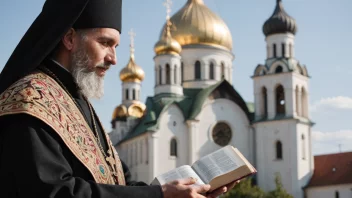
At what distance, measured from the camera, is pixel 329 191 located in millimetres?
33562

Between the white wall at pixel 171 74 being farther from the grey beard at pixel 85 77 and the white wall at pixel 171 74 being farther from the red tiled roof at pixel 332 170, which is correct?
the grey beard at pixel 85 77

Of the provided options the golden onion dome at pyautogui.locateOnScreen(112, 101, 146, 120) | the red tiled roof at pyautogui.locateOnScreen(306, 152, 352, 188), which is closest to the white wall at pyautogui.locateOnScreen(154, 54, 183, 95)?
the golden onion dome at pyautogui.locateOnScreen(112, 101, 146, 120)

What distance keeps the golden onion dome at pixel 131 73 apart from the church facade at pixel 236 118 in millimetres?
6115

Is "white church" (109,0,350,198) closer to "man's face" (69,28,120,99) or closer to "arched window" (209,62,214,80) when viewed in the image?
"arched window" (209,62,214,80)

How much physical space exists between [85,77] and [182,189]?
0.71 m

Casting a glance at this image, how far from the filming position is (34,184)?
2506 mm

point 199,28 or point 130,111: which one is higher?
point 199,28

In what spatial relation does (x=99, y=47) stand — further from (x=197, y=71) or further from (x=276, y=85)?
(x=197, y=71)

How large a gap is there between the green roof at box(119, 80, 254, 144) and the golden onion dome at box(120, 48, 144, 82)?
651 centimetres

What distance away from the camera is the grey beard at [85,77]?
9.83ft

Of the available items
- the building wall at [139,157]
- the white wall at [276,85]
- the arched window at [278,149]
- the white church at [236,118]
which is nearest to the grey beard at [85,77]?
the white church at [236,118]

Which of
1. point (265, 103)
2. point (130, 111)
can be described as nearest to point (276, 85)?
point (265, 103)

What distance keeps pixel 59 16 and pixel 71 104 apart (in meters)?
0.38

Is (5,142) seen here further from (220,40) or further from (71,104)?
(220,40)
